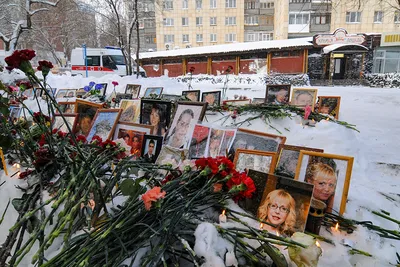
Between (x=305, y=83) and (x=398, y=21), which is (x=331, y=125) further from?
(x=398, y=21)

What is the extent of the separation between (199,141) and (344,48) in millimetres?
16564

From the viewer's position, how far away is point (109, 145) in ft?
6.75

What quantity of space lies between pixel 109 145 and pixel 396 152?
353 centimetres

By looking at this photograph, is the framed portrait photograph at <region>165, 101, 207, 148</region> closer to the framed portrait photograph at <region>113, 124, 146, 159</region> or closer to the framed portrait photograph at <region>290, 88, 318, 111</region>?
the framed portrait photograph at <region>113, 124, 146, 159</region>

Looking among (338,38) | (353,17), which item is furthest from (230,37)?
(338,38)

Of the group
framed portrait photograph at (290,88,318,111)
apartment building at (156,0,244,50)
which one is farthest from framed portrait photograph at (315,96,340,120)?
apartment building at (156,0,244,50)

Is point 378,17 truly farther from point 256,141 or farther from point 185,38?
point 256,141

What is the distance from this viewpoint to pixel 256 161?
1.92 metres

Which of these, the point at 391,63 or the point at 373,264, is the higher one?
the point at 391,63

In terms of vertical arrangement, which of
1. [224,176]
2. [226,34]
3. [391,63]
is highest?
[226,34]

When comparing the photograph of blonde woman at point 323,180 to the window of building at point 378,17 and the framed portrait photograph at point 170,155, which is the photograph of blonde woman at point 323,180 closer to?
the framed portrait photograph at point 170,155

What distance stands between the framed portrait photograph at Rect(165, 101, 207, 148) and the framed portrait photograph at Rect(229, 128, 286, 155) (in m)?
0.45

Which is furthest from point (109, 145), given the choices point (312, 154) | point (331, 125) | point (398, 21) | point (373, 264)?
point (398, 21)

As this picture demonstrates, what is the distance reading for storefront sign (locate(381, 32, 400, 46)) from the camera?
16016 millimetres
